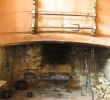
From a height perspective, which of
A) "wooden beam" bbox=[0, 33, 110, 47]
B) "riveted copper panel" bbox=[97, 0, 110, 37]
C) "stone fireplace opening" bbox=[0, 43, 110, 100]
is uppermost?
"riveted copper panel" bbox=[97, 0, 110, 37]

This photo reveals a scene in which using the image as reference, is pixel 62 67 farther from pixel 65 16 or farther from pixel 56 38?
pixel 65 16

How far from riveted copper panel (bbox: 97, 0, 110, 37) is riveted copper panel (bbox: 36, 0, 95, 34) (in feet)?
0.36

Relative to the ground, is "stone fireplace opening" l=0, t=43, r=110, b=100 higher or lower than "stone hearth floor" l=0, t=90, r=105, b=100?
higher

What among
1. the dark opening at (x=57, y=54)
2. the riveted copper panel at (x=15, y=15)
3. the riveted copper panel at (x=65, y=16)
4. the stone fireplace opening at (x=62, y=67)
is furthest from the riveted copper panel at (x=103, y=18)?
the riveted copper panel at (x=15, y=15)

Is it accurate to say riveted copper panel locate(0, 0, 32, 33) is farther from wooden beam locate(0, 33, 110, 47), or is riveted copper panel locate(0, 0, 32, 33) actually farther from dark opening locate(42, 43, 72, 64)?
dark opening locate(42, 43, 72, 64)

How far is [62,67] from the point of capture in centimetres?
492

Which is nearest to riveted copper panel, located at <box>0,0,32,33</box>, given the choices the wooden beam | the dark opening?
the wooden beam

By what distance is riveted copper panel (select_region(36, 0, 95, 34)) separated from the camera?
4.38 meters

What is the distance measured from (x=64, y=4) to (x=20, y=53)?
120 centimetres

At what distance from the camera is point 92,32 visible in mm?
4355

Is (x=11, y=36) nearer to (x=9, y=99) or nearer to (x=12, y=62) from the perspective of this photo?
(x=12, y=62)

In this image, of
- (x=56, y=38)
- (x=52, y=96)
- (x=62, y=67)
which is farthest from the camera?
A: (x=62, y=67)

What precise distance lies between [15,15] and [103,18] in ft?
4.73

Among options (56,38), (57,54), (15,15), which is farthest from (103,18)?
(15,15)
